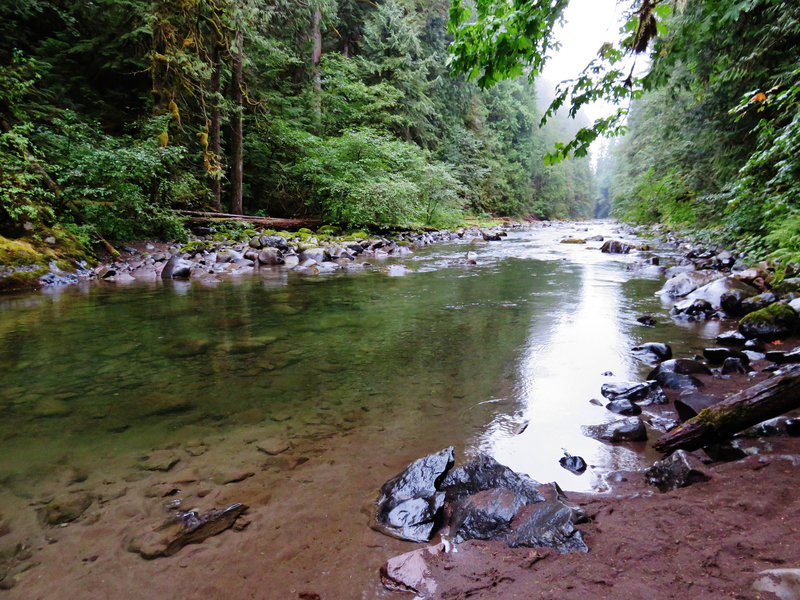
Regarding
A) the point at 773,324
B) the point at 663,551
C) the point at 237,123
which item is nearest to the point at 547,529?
the point at 663,551

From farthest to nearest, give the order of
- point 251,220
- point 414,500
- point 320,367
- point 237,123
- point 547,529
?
1. point 251,220
2. point 237,123
3. point 320,367
4. point 414,500
5. point 547,529

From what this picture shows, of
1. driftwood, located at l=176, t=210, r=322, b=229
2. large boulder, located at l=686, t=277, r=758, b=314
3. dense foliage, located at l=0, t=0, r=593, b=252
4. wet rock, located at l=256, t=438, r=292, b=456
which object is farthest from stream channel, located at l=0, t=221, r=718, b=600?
driftwood, located at l=176, t=210, r=322, b=229

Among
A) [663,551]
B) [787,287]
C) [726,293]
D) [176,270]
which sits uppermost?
[787,287]

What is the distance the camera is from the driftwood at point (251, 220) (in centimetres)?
1255

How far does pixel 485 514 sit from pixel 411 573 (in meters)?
0.40

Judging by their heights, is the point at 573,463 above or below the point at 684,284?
below

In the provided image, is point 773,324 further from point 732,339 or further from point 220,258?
point 220,258

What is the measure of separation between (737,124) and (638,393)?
26.9ft

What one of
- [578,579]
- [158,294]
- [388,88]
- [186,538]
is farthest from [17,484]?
[388,88]

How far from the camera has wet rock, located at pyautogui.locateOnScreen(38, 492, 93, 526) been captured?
5.65 feet

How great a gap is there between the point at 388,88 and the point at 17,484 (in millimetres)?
21469

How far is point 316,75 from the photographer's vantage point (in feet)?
60.4

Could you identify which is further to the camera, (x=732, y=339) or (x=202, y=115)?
(x=202, y=115)

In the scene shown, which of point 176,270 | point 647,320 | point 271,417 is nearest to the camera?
point 271,417
